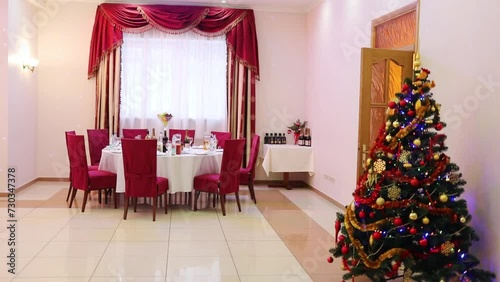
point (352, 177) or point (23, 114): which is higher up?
point (23, 114)

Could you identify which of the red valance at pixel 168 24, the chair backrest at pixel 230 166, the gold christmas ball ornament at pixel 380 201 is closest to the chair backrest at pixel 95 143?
the red valance at pixel 168 24

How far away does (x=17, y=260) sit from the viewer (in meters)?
4.07

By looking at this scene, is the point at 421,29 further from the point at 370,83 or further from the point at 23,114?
the point at 23,114

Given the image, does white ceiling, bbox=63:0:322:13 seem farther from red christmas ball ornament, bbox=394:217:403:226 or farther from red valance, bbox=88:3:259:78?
red christmas ball ornament, bbox=394:217:403:226

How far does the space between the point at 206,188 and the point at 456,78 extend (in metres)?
3.40

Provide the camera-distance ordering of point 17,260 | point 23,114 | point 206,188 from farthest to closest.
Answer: point 23,114
point 206,188
point 17,260

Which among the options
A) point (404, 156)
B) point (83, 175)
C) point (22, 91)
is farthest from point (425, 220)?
point (22, 91)

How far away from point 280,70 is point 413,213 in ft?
18.9

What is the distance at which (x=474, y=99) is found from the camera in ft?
11.5

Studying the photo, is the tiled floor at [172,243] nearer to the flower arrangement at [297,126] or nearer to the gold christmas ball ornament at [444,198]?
the gold christmas ball ornament at [444,198]

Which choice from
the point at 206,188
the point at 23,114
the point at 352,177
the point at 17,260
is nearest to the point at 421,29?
the point at 352,177

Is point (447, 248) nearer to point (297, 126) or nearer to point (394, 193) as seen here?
point (394, 193)

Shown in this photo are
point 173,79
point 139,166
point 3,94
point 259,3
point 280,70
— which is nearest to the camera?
point 139,166

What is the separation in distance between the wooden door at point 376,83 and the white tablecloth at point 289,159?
310 centimetres
